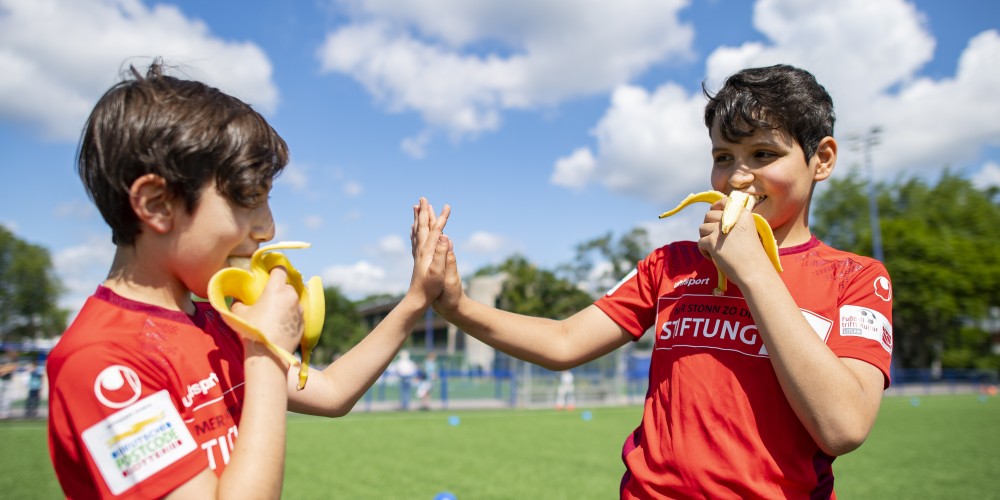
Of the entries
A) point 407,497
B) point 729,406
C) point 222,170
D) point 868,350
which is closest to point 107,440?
point 222,170

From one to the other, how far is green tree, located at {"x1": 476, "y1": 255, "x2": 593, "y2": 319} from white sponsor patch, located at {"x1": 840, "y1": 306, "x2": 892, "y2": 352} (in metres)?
55.2

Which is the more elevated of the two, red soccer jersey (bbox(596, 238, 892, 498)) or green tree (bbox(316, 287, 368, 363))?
green tree (bbox(316, 287, 368, 363))

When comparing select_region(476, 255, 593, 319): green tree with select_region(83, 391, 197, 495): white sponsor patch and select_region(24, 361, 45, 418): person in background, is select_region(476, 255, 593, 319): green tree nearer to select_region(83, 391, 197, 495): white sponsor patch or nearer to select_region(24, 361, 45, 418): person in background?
select_region(24, 361, 45, 418): person in background

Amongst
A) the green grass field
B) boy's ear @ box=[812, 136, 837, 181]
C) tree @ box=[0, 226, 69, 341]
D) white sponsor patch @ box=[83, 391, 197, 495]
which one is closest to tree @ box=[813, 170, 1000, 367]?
the green grass field

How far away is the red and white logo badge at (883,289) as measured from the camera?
6.08 ft

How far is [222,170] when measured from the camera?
59.3 inches

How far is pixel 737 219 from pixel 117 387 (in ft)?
4.79

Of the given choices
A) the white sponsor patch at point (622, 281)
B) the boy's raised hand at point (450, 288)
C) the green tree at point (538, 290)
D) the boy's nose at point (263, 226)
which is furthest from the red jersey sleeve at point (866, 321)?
the green tree at point (538, 290)

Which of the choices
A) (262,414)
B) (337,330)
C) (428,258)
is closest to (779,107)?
(428,258)

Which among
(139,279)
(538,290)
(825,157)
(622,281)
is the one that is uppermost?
(538,290)

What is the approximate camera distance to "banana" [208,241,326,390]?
1427mm

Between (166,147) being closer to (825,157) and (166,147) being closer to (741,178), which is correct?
(741,178)

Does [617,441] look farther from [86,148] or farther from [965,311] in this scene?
[965,311]

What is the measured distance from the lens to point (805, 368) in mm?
1583
